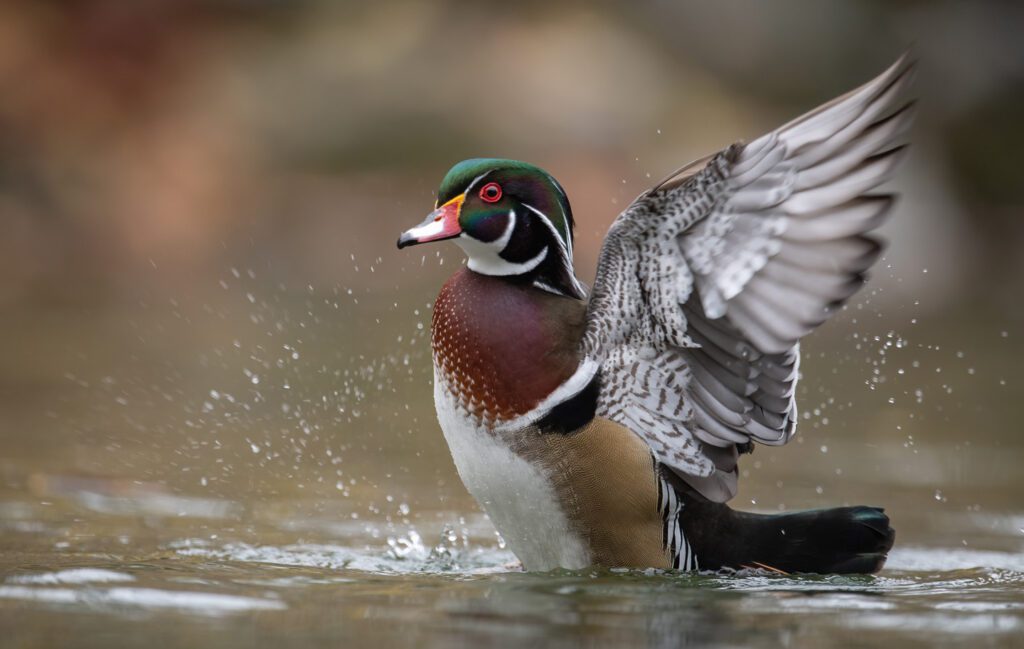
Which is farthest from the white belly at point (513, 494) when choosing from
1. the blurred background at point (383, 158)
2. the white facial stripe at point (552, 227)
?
the blurred background at point (383, 158)

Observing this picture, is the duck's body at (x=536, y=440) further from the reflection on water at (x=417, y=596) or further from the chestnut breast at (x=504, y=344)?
the reflection on water at (x=417, y=596)

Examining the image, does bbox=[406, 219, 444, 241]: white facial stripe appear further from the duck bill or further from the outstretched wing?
the outstretched wing

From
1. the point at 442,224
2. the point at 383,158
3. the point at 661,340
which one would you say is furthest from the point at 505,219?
the point at 383,158

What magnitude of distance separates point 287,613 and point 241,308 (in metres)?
8.12

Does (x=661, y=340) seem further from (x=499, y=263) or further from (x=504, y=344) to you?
(x=499, y=263)

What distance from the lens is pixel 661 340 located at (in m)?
3.81

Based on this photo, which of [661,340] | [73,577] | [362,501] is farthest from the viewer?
[362,501]

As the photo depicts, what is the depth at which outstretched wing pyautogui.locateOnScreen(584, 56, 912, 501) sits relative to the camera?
3.51 m

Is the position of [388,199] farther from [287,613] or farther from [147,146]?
[287,613]

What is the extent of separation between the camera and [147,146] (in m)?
14.2

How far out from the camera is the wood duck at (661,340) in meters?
3.55

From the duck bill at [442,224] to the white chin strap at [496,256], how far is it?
0.16 feet

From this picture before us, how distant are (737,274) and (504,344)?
0.68 meters

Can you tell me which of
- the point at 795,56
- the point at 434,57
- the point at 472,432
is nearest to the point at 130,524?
the point at 472,432
